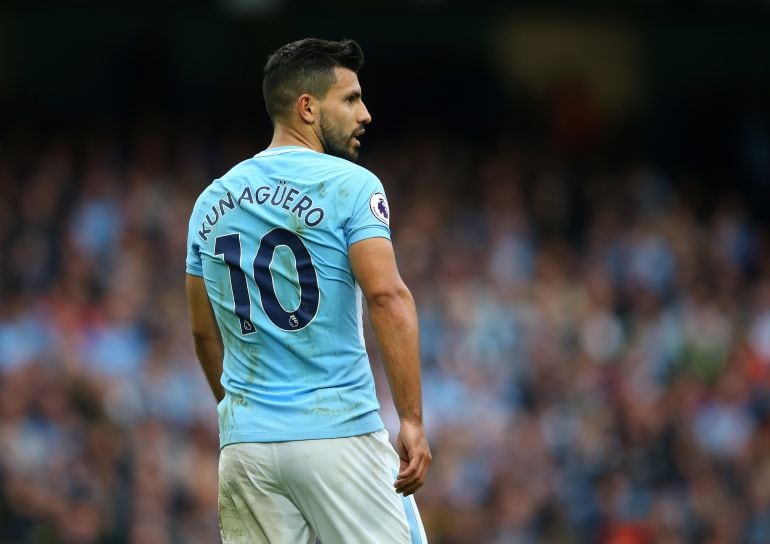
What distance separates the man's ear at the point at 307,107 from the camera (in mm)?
4535

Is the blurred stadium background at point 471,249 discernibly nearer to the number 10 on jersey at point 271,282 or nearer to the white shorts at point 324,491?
the white shorts at point 324,491

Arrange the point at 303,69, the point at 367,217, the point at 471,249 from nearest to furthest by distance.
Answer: the point at 367,217
the point at 303,69
the point at 471,249

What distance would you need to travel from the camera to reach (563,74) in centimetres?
2031

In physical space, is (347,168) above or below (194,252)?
above

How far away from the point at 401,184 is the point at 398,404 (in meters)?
11.5

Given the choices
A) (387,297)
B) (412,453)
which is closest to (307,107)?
(387,297)

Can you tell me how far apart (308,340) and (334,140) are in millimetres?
636

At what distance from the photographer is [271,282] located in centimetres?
439

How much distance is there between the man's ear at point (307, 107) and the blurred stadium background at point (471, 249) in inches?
245

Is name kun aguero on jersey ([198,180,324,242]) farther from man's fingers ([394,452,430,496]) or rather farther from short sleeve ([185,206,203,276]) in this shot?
man's fingers ([394,452,430,496])

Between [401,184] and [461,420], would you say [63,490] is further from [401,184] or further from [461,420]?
[401,184]

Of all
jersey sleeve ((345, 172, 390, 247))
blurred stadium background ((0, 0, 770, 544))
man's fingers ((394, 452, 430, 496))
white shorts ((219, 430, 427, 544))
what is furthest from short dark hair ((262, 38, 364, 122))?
blurred stadium background ((0, 0, 770, 544))

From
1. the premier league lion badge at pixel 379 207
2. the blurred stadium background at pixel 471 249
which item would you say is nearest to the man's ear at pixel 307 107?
the premier league lion badge at pixel 379 207

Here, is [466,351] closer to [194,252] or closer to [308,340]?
[194,252]
